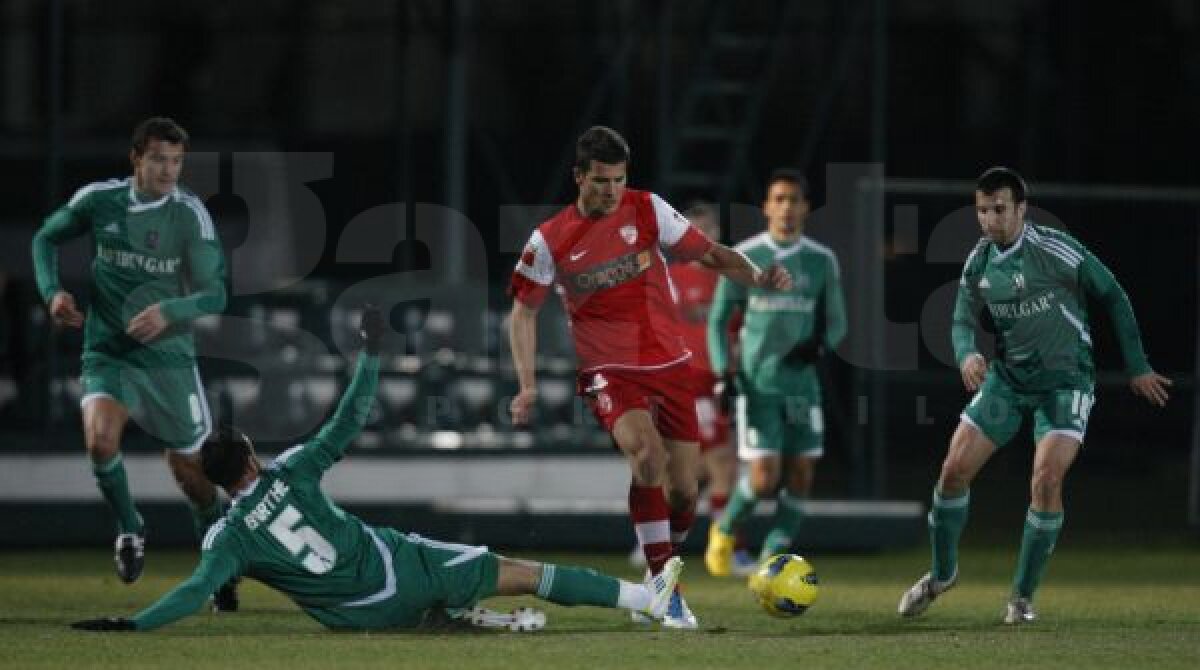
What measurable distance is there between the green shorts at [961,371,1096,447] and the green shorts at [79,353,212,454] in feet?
12.3

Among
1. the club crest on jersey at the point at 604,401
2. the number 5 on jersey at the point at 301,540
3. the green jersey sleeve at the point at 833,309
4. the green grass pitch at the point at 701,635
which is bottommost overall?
the green grass pitch at the point at 701,635

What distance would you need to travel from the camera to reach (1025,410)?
39.5 ft

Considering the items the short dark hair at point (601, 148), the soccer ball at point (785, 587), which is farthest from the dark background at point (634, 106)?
the soccer ball at point (785, 587)

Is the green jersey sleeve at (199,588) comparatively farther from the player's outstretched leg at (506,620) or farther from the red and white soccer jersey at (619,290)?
the red and white soccer jersey at (619,290)

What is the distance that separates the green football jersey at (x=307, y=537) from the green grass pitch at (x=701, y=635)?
26cm

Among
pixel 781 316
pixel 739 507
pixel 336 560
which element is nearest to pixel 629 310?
pixel 336 560

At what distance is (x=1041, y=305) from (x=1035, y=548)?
1.10 m

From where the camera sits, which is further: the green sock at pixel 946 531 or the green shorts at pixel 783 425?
the green shorts at pixel 783 425

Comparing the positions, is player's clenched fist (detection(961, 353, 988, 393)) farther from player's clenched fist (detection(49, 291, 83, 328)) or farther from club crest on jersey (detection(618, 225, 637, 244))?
player's clenched fist (detection(49, 291, 83, 328))

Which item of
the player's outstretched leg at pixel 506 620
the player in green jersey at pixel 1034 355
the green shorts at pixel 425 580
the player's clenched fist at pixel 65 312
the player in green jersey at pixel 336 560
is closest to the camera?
the player in green jersey at pixel 336 560

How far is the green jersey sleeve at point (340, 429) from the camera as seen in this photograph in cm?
1064

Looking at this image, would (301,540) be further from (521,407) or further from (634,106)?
(634,106)

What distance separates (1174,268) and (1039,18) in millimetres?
8618

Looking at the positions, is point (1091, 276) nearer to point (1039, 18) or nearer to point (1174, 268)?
point (1174, 268)
